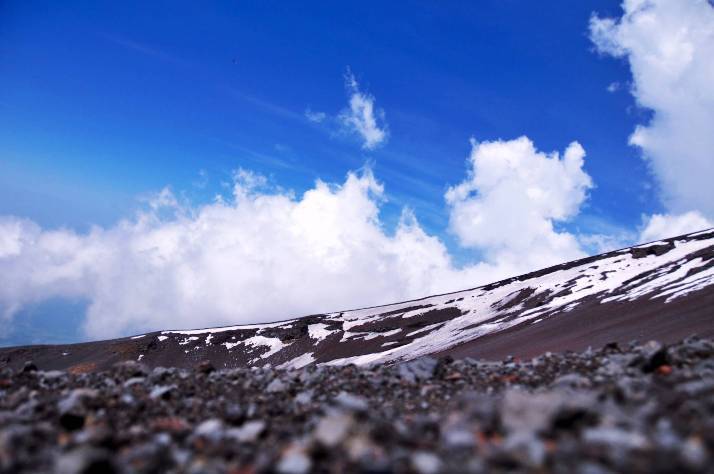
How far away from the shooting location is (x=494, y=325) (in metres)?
63.0

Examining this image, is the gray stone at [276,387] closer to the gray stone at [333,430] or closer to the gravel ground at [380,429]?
the gravel ground at [380,429]

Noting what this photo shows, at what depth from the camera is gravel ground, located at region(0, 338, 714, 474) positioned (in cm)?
489

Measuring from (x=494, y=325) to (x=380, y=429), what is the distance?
5982 cm

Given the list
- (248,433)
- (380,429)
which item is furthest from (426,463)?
(248,433)

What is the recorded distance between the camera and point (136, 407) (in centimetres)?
1030

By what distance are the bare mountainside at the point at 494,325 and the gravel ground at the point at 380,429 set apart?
2259 cm

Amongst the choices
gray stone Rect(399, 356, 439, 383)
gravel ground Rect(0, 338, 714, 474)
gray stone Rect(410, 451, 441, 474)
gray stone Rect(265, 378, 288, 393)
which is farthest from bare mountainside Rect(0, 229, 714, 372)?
gray stone Rect(410, 451, 441, 474)

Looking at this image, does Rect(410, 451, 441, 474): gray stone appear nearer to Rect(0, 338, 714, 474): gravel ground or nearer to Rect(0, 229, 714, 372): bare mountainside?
Rect(0, 338, 714, 474): gravel ground

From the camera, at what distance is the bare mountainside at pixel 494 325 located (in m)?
40.7

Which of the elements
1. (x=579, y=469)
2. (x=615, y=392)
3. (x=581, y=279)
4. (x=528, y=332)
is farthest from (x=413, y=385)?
(x=581, y=279)

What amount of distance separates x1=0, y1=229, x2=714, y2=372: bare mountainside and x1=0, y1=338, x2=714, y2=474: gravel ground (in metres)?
22.6

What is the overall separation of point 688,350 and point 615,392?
957 cm

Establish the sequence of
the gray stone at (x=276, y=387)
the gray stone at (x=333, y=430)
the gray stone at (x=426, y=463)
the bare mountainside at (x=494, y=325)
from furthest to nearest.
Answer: the bare mountainside at (x=494, y=325) → the gray stone at (x=276, y=387) → the gray stone at (x=333, y=430) → the gray stone at (x=426, y=463)

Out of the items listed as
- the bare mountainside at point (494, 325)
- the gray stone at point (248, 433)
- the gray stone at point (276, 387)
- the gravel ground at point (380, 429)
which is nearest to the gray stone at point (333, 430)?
the gravel ground at point (380, 429)
